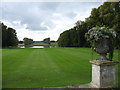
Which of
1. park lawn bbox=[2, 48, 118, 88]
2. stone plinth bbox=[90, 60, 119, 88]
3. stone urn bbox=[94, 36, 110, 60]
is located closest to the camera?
stone plinth bbox=[90, 60, 119, 88]

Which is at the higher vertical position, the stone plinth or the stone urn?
the stone urn

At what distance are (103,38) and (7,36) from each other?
55.0m

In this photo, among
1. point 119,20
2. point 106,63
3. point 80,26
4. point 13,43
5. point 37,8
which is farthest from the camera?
point 13,43

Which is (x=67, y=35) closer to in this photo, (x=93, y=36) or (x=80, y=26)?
(x=80, y=26)

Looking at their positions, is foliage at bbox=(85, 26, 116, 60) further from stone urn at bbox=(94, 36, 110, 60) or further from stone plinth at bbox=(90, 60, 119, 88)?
stone plinth at bbox=(90, 60, 119, 88)

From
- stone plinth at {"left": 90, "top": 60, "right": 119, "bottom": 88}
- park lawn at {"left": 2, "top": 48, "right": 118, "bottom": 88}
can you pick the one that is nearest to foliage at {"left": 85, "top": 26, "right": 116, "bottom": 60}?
stone plinth at {"left": 90, "top": 60, "right": 119, "bottom": 88}

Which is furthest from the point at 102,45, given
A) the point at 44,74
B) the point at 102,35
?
the point at 44,74

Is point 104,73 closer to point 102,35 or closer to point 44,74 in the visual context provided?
point 102,35

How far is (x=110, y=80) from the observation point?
168 inches

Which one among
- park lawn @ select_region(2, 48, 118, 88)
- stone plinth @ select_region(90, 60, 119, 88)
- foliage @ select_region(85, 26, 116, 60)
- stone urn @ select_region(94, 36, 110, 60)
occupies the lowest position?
park lawn @ select_region(2, 48, 118, 88)

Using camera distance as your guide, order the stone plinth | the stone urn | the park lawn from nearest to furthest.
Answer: the stone plinth
the stone urn
the park lawn

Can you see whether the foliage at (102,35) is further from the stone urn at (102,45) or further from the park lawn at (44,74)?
the park lawn at (44,74)

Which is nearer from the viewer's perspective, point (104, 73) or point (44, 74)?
point (104, 73)

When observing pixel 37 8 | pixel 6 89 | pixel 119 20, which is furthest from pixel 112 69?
pixel 119 20
